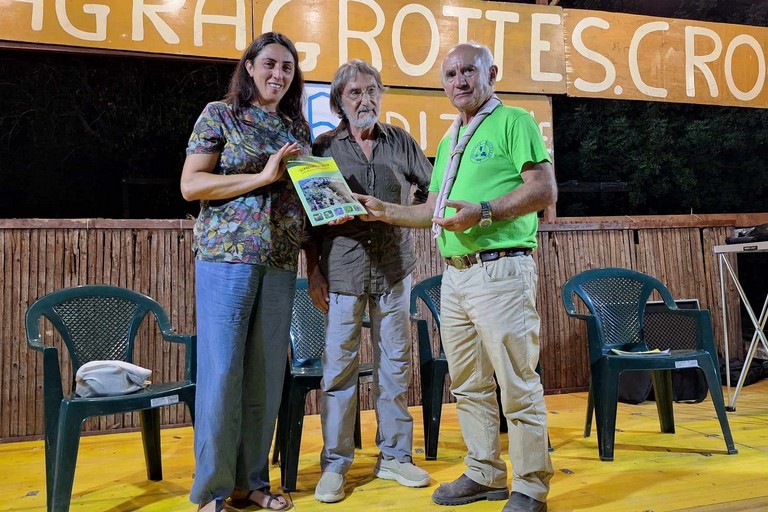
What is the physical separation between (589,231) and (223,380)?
143 inches

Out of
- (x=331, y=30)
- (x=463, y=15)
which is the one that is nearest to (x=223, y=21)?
(x=331, y=30)

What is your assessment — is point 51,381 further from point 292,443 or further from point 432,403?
point 432,403

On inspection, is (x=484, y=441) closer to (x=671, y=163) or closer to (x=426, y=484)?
(x=426, y=484)

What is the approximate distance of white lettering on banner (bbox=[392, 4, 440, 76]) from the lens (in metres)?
4.47

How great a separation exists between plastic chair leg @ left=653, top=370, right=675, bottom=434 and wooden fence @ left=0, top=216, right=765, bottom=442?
1303 mm

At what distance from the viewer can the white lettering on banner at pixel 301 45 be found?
4.23m

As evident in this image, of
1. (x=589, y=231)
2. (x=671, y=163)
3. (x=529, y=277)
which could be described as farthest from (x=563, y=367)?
(x=671, y=163)

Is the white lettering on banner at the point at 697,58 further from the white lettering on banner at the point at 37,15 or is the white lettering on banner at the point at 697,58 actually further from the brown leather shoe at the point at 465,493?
the white lettering on banner at the point at 37,15

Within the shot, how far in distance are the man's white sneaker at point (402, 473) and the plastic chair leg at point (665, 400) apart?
1699 millimetres

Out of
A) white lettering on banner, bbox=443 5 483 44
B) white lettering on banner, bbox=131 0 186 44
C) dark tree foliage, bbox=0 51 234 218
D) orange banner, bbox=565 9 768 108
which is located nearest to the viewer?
white lettering on banner, bbox=131 0 186 44

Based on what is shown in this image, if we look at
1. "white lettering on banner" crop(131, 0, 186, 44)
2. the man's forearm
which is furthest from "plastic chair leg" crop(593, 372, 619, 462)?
"white lettering on banner" crop(131, 0, 186, 44)

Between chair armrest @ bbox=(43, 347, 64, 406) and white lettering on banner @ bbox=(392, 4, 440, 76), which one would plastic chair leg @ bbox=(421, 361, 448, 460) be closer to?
chair armrest @ bbox=(43, 347, 64, 406)

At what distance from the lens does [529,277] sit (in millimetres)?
2254

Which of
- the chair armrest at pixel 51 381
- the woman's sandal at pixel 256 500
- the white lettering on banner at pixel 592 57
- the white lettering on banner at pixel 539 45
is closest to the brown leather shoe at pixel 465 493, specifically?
the woman's sandal at pixel 256 500
